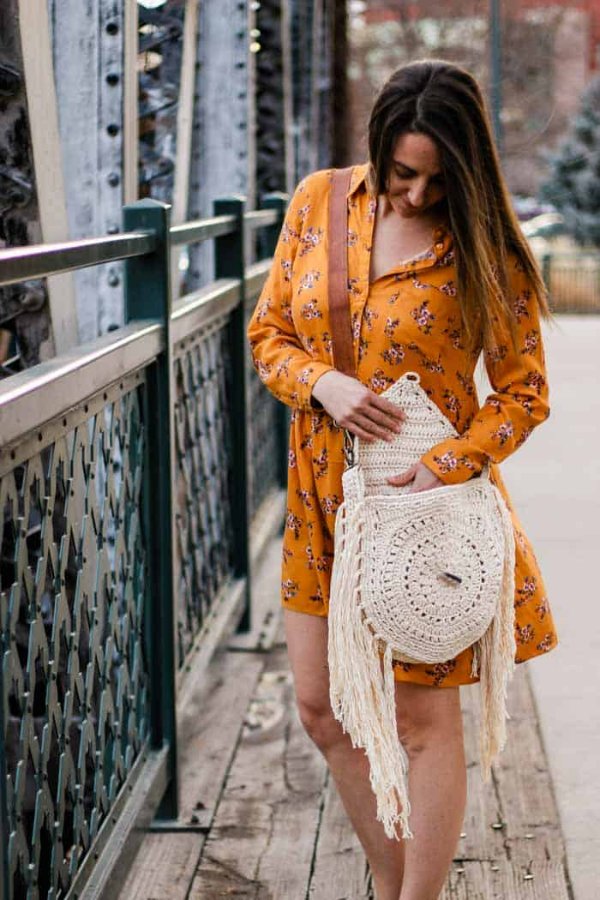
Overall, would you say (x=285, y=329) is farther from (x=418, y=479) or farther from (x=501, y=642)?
(x=501, y=642)

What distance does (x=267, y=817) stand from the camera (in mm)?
3977

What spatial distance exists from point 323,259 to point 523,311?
1.28 ft

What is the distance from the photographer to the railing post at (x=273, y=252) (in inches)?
275

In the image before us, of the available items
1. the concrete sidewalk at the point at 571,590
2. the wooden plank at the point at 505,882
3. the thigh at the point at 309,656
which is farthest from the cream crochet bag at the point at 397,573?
the wooden plank at the point at 505,882

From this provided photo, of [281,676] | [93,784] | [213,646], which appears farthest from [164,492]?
[281,676]

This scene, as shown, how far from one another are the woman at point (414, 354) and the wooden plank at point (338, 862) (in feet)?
1.26

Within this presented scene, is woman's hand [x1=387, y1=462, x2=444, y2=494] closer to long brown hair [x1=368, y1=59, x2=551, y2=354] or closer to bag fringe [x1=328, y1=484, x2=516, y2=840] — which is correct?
bag fringe [x1=328, y1=484, x2=516, y2=840]

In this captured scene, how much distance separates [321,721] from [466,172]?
112 cm

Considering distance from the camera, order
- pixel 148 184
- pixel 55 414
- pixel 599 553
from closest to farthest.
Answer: pixel 55 414 < pixel 148 184 < pixel 599 553

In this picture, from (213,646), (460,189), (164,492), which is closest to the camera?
(460,189)

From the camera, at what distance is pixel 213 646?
15.5ft

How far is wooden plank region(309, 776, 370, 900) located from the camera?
3516mm

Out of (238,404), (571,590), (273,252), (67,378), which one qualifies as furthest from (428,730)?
(273,252)

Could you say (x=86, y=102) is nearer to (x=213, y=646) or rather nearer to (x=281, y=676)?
(x=213, y=646)
